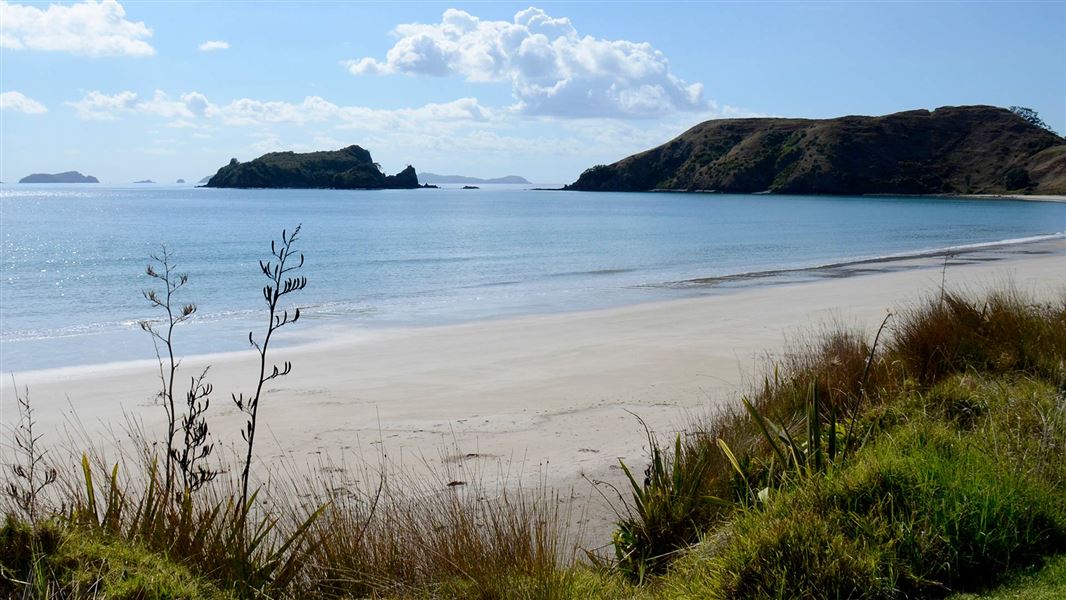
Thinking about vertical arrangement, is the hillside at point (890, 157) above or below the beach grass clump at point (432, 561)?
above

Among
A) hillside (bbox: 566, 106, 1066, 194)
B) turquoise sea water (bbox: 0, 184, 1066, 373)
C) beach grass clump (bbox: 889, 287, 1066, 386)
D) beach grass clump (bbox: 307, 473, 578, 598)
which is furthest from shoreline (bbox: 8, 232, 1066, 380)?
hillside (bbox: 566, 106, 1066, 194)

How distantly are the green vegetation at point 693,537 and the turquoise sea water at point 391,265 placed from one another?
38.9 feet

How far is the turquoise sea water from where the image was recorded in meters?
18.7

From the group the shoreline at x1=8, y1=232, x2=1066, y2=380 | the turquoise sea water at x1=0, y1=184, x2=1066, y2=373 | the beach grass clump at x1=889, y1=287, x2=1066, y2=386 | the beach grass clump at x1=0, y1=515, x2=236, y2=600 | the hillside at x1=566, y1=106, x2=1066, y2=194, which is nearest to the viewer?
the beach grass clump at x1=0, y1=515, x2=236, y2=600

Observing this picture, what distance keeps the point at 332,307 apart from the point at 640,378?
12.8 meters

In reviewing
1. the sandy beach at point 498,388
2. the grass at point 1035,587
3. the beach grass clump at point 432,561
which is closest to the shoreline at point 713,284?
the sandy beach at point 498,388

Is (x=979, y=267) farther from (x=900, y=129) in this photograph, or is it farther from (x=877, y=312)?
(x=900, y=129)

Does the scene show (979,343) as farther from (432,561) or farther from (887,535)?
(432,561)

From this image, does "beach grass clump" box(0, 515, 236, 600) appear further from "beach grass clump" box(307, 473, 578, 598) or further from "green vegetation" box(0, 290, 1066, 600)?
"beach grass clump" box(307, 473, 578, 598)

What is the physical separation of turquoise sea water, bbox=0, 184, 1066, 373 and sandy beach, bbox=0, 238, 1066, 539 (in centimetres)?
237

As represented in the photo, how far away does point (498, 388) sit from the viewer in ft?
35.2

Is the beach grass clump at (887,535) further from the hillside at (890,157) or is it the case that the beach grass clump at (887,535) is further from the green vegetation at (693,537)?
the hillside at (890,157)

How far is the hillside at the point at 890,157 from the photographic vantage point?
140 meters

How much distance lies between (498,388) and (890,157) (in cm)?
15754
